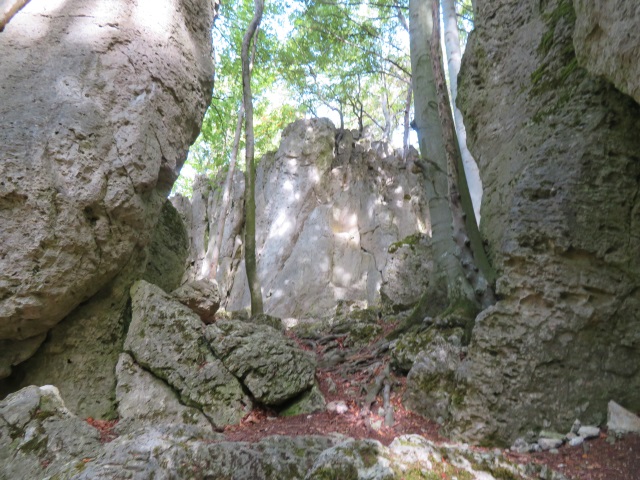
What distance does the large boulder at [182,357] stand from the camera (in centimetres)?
550

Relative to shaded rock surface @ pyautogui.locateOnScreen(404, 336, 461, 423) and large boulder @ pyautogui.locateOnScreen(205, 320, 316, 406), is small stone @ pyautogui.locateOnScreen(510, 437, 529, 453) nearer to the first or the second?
shaded rock surface @ pyautogui.locateOnScreen(404, 336, 461, 423)

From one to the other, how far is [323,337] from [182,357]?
400cm

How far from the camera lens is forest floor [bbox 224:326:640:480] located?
3.40 m

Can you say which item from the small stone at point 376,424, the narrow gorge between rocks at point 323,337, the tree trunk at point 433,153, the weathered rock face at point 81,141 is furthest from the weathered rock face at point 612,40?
the weathered rock face at point 81,141

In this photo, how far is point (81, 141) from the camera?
18.8ft

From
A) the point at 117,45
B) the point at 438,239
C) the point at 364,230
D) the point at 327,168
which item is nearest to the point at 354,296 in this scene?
the point at 364,230

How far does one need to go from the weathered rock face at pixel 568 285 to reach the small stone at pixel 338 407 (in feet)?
5.21

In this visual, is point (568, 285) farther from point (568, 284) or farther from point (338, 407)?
point (338, 407)

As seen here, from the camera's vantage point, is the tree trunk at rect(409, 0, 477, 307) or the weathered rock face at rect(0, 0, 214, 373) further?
the tree trunk at rect(409, 0, 477, 307)

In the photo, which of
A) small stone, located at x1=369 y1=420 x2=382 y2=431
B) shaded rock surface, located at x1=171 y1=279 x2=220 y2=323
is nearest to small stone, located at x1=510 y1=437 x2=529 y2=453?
small stone, located at x1=369 y1=420 x2=382 y2=431

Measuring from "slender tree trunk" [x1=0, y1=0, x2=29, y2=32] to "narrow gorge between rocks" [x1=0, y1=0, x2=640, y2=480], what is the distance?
4 cm

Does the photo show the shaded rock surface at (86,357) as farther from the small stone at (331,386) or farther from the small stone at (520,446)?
the small stone at (520,446)

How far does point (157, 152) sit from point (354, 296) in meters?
11.3

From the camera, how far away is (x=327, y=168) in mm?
19750
